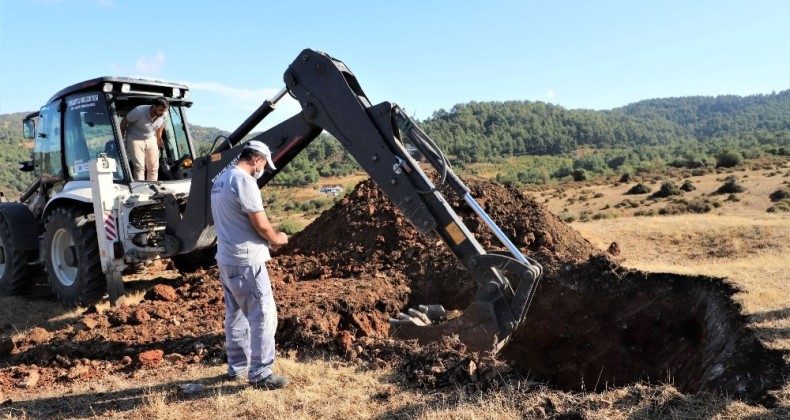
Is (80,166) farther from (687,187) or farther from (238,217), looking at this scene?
(687,187)

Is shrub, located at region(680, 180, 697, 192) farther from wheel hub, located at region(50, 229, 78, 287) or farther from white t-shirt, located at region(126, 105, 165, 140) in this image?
wheel hub, located at region(50, 229, 78, 287)

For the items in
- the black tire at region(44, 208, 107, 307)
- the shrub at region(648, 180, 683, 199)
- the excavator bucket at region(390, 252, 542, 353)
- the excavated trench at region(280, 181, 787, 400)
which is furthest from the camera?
the shrub at region(648, 180, 683, 199)

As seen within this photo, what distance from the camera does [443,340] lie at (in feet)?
17.0

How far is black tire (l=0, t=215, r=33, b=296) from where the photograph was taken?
8548 millimetres

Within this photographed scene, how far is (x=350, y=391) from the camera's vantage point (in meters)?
4.67

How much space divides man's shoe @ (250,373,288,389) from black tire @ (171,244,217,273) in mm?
5186

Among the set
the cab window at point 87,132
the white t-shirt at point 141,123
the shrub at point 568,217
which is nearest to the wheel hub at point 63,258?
the cab window at point 87,132

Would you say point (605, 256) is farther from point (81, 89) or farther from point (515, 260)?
point (81, 89)

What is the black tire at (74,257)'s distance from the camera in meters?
7.47

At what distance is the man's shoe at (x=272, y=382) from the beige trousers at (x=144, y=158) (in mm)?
4203

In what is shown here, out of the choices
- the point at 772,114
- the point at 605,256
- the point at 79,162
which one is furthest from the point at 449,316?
the point at 772,114

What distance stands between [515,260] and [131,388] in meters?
3.52

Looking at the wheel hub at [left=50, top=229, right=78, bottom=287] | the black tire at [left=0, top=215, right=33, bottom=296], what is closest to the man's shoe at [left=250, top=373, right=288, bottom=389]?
the wheel hub at [left=50, top=229, right=78, bottom=287]

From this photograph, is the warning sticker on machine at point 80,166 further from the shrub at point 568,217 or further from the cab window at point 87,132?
the shrub at point 568,217
